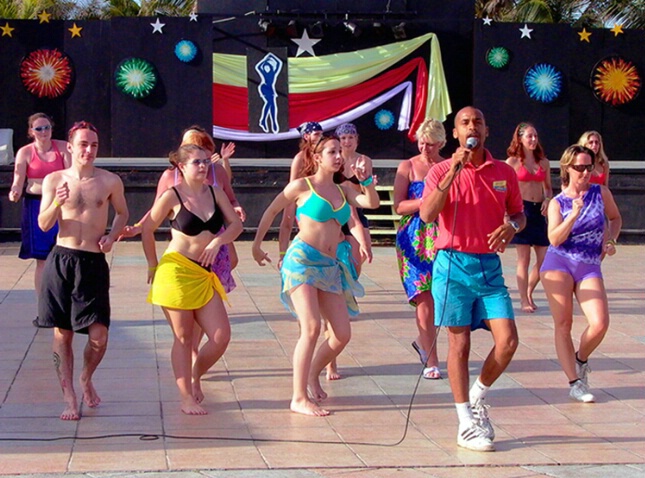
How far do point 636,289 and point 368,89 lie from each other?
818 cm

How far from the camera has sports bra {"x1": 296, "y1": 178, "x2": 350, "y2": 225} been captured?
21.7ft

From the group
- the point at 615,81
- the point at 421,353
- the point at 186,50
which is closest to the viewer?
the point at 421,353

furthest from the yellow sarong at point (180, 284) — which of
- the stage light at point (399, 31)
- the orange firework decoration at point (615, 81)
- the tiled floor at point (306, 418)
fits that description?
the orange firework decoration at point (615, 81)

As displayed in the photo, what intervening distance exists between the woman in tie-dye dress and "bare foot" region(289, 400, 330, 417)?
128 centimetres

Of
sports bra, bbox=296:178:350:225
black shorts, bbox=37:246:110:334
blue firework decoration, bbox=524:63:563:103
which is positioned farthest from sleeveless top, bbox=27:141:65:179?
blue firework decoration, bbox=524:63:563:103

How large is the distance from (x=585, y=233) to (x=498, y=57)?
1260 centimetres

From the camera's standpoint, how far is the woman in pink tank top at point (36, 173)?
9.27 m

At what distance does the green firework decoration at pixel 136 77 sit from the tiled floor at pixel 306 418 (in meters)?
8.93

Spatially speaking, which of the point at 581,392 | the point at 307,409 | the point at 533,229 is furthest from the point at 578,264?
the point at 533,229

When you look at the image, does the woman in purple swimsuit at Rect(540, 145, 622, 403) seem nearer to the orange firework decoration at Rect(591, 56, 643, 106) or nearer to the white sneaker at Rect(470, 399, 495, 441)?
the white sneaker at Rect(470, 399, 495, 441)

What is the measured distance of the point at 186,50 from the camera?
18484 mm

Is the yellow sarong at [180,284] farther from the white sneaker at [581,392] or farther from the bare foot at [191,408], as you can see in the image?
the white sneaker at [581,392]

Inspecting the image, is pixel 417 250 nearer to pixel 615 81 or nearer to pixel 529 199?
pixel 529 199

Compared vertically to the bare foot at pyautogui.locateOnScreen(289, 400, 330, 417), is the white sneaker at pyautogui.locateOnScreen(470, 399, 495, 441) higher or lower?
higher
